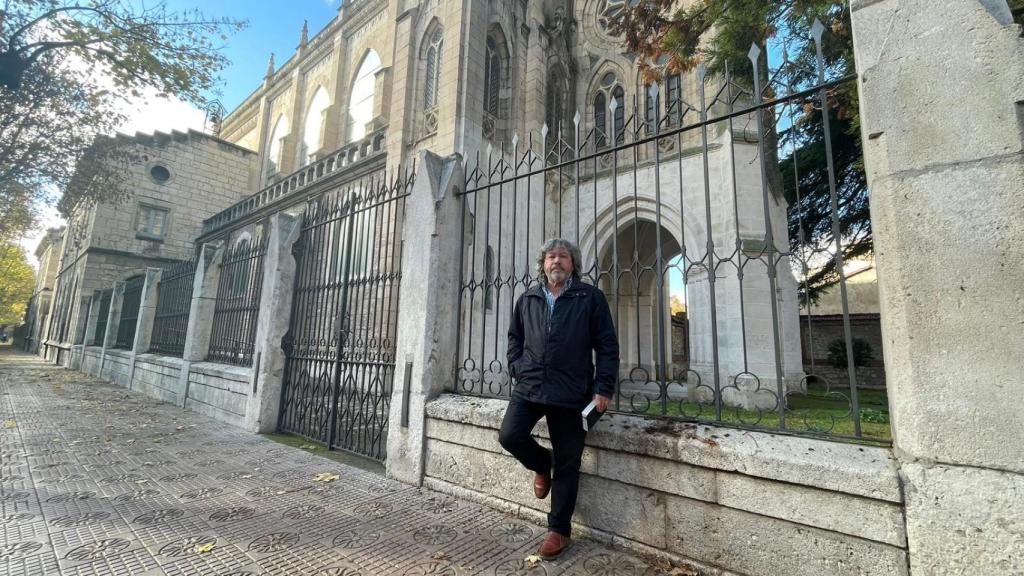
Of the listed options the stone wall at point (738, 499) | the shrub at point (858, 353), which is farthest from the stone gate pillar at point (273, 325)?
the shrub at point (858, 353)

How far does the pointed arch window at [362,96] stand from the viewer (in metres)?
17.8

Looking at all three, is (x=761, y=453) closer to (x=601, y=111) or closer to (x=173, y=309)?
(x=173, y=309)

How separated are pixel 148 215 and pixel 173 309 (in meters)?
13.8

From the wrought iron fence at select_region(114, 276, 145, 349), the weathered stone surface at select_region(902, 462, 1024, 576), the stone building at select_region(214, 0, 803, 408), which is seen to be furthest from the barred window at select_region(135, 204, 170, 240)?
the weathered stone surface at select_region(902, 462, 1024, 576)

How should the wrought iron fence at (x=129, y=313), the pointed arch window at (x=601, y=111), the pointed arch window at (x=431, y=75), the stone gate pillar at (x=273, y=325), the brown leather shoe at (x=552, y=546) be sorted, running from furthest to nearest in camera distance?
the pointed arch window at (x=601, y=111) → the wrought iron fence at (x=129, y=313) → the pointed arch window at (x=431, y=75) → the stone gate pillar at (x=273, y=325) → the brown leather shoe at (x=552, y=546)

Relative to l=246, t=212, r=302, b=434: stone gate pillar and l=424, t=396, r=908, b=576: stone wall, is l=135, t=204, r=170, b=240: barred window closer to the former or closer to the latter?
l=246, t=212, r=302, b=434: stone gate pillar

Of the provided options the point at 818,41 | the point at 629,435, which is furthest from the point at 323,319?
the point at 818,41

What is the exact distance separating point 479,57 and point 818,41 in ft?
31.1

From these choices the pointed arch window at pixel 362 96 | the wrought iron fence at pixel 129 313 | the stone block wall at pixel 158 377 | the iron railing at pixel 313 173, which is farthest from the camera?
the pointed arch window at pixel 362 96

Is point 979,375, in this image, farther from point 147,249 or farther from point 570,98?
point 147,249

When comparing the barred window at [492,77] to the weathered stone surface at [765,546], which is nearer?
the weathered stone surface at [765,546]

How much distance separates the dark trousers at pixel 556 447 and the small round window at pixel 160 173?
76.6ft

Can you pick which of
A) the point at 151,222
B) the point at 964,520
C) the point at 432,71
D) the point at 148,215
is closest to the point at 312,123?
the point at 148,215

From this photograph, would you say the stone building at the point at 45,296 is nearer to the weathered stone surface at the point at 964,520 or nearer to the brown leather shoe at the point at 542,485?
the brown leather shoe at the point at 542,485
